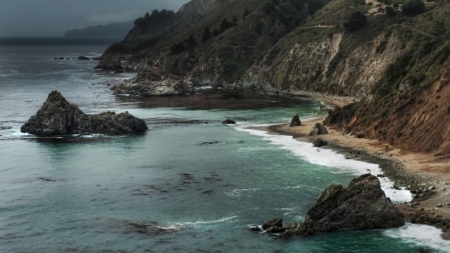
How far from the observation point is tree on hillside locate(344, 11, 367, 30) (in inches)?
5910

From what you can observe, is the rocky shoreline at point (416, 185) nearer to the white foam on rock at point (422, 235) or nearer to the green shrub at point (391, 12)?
the white foam on rock at point (422, 235)

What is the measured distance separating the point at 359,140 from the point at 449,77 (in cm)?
1325

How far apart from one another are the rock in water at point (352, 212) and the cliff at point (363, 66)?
18134 mm

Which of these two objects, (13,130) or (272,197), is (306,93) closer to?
(13,130)

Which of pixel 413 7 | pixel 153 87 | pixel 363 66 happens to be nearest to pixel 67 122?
pixel 153 87

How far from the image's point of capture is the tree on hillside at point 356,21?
150m

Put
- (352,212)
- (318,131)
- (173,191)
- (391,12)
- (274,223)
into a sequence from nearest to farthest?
(352,212)
(274,223)
(173,191)
(318,131)
(391,12)

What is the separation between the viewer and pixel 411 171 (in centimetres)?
5488

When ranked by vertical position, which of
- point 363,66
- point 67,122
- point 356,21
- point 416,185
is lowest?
point 67,122

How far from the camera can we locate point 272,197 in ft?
167

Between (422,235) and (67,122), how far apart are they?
6260 cm

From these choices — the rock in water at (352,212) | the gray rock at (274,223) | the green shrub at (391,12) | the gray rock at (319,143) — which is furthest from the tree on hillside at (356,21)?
the gray rock at (274,223)

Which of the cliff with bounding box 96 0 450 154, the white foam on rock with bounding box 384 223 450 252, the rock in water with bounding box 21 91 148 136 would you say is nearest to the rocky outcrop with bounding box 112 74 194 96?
the cliff with bounding box 96 0 450 154

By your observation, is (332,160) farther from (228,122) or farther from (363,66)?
(363,66)
